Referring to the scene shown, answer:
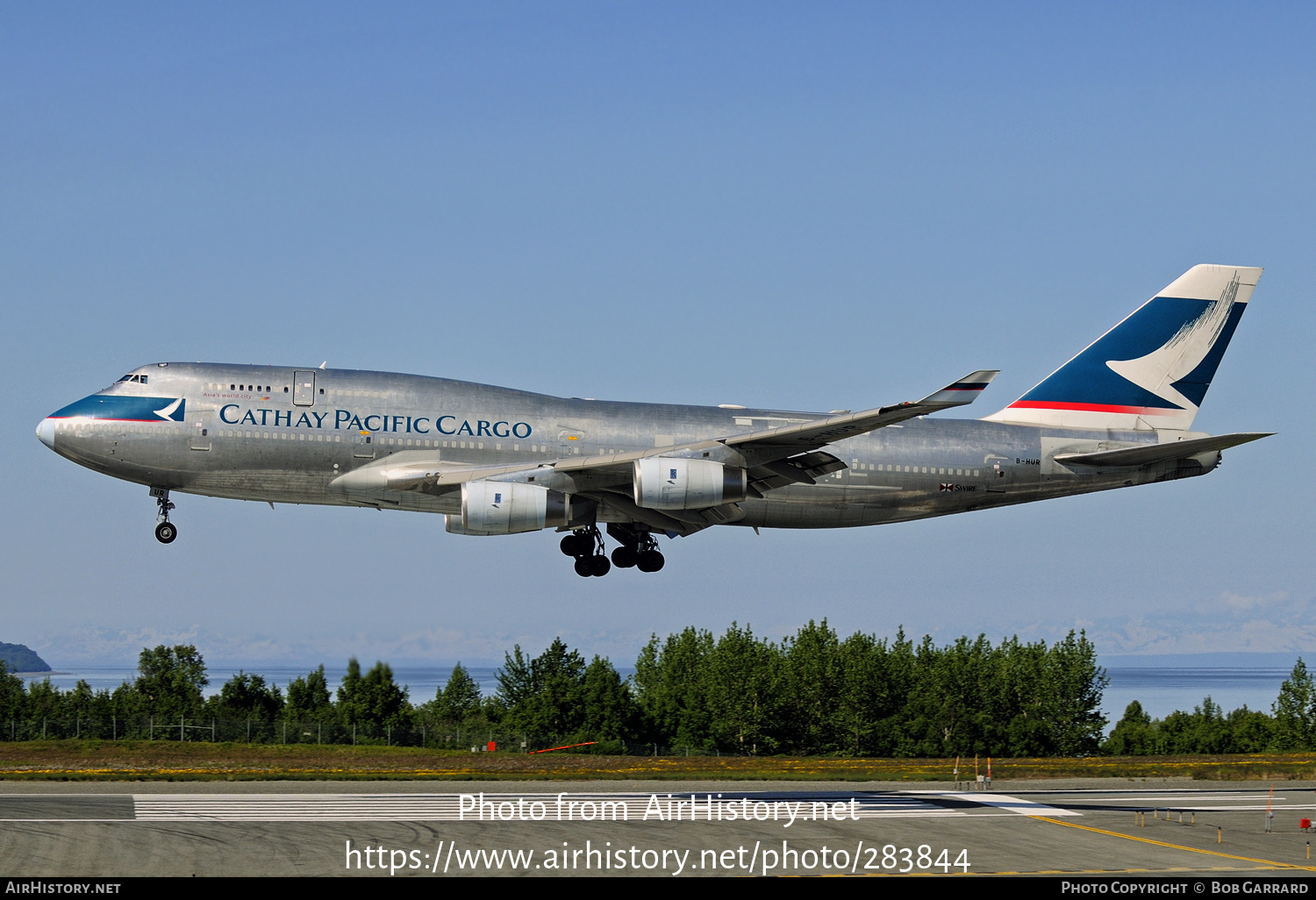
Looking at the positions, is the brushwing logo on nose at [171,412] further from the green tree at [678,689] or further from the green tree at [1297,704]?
the green tree at [1297,704]

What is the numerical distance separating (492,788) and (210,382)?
14568 millimetres

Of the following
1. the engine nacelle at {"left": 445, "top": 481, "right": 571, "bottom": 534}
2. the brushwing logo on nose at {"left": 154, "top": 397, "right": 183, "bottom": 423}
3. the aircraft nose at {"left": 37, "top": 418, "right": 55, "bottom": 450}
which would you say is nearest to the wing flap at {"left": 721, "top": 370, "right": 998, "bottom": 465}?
the engine nacelle at {"left": 445, "top": 481, "right": 571, "bottom": 534}

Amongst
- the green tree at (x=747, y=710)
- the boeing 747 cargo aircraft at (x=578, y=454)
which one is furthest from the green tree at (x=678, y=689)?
the boeing 747 cargo aircraft at (x=578, y=454)

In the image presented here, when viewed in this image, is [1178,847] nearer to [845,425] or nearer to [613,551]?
[845,425]

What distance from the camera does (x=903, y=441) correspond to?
138ft

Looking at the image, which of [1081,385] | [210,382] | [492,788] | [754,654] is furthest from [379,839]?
[754,654]

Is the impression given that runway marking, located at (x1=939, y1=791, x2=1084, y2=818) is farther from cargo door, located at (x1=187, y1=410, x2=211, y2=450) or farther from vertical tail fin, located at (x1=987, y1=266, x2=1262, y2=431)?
cargo door, located at (x1=187, y1=410, x2=211, y2=450)

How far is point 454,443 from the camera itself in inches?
1547

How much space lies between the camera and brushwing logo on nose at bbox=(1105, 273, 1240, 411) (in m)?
45.7

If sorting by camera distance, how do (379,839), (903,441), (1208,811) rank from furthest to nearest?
(903,441)
(1208,811)
(379,839)

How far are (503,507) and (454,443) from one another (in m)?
3.52

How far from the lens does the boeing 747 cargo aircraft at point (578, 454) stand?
3734 cm

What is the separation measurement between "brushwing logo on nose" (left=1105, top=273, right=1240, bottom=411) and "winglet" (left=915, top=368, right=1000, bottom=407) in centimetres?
1533

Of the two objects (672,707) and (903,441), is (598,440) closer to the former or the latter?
(903,441)
